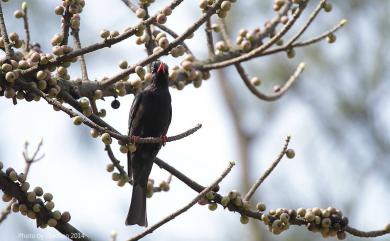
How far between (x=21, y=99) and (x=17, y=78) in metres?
0.12

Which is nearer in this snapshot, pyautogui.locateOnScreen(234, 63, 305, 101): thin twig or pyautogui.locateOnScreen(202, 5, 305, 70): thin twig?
pyautogui.locateOnScreen(202, 5, 305, 70): thin twig

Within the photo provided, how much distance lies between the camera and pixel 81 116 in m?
2.53

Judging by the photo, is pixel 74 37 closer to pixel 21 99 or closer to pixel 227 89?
pixel 21 99

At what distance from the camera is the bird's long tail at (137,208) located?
378 cm

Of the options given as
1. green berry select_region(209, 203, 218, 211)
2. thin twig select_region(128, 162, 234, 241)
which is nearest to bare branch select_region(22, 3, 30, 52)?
green berry select_region(209, 203, 218, 211)

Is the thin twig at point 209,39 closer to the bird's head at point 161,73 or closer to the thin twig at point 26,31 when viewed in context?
the bird's head at point 161,73

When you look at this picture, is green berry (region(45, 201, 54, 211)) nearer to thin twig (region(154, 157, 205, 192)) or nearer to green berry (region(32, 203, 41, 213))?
green berry (region(32, 203, 41, 213))

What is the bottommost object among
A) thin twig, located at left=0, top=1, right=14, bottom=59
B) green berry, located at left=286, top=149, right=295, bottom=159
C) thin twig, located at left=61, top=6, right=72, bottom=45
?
green berry, located at left=286, top=149, right=295, bottom=159

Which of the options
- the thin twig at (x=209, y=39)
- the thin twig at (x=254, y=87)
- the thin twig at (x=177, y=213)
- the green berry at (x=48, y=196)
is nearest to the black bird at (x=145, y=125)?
the thin twig at (x=209, y=39)

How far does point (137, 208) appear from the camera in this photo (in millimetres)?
3814

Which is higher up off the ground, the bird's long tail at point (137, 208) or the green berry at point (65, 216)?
the bird's long tail at point (137, 208)

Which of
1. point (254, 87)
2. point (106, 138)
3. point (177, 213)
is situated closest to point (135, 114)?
point (254, 87)

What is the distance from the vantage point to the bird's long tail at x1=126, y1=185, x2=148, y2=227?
3781 mm

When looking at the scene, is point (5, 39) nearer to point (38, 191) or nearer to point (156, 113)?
point (38, 191)
